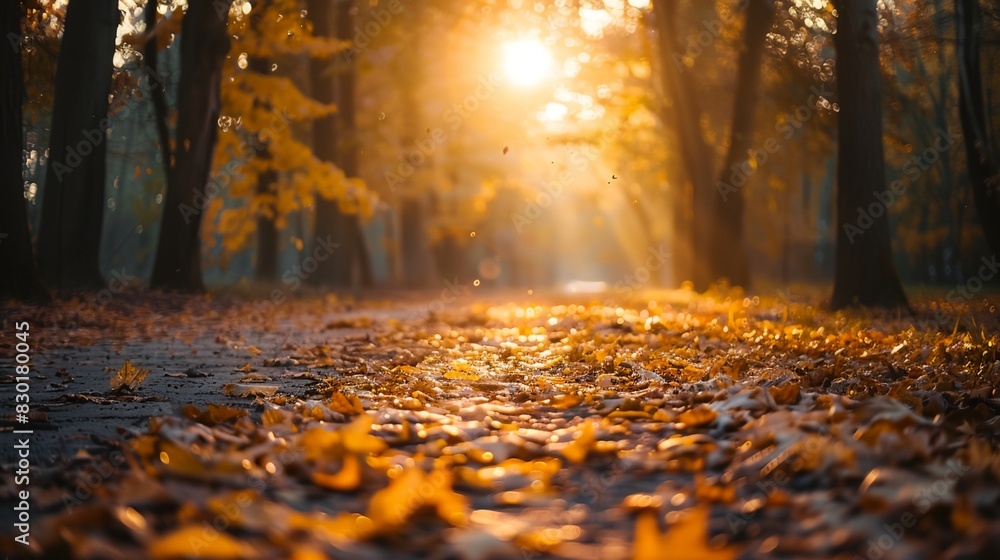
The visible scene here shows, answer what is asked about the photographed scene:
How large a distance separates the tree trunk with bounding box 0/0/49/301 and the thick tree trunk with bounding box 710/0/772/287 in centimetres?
1246

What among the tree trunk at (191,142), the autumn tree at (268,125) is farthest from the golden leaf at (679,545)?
the autumn tree at (268,125)

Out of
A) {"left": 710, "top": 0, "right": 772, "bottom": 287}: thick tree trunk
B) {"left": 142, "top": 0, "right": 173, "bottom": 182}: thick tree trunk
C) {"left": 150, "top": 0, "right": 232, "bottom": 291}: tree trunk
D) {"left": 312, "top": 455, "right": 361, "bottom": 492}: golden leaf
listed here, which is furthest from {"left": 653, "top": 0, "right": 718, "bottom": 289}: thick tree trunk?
{"left": 312, "top": 455, "right": 361, "bottom": 492}: golden leaf

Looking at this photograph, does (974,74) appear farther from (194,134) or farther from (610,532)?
(194,134)

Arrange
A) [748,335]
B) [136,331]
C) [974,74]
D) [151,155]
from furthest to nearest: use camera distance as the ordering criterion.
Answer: [151,155] → [974,74] → [136,331] → [748,335]

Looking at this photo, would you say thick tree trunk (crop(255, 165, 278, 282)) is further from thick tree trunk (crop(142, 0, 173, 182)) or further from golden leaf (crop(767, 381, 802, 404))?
golden leaf (crop(767, 381, 802, 404))

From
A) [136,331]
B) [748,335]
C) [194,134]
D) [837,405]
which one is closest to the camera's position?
[837,405]

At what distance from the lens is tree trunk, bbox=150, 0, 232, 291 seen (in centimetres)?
1524

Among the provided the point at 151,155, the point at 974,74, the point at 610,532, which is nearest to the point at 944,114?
the point at 974,74

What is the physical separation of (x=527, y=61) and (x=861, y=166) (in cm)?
1432

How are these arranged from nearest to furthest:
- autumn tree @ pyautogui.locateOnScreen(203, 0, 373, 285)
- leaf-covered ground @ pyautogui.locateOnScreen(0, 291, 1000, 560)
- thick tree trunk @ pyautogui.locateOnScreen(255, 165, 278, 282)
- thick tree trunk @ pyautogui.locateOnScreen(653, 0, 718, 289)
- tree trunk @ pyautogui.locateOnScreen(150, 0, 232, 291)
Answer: leaf-covered ground @ pyautogui.locateOnScreen(0, 291, 1000, 560) < tree trunk @ pyautogui.locateOnScreen(150, 0, 232, 291) < autumn tree @ pyautogui.locateOnScreen(203, 0, 373, 285) < thick tree trunk @ pyautogui.locateOnScreen(653, 0, 718, 289) < thick tree trunk @ pyautogui.locateOnScreen(255, 165, 278, 282)

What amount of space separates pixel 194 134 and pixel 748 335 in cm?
1084

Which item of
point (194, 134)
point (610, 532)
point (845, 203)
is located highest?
point (194, 134)

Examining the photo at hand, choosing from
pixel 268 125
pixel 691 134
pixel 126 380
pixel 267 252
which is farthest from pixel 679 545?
pixel 267 252

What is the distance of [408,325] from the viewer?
1172cm
